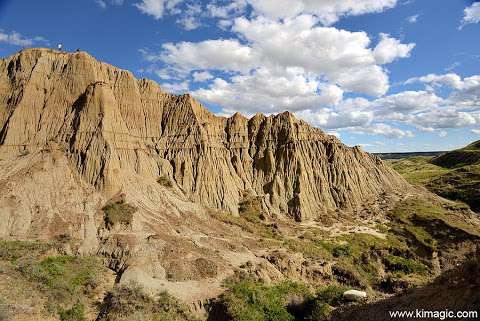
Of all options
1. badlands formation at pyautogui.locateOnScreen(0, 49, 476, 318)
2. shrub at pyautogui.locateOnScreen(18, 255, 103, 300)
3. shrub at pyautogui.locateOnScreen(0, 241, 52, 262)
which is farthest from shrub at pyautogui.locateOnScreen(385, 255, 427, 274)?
shrub at pyautogui.locateOnScreen(0, 241, 52, 262)

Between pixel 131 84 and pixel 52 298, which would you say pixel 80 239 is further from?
pixel 131 84

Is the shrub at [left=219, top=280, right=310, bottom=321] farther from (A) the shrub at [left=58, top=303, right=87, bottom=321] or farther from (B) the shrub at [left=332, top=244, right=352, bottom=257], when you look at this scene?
(B) the shrub at [left=332, top=244, right=352, bottom=257]

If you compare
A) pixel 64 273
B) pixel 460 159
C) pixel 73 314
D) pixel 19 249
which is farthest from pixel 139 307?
pixel 460 159

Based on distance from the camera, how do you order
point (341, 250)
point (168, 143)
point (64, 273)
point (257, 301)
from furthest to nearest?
point (168, 143), point (341, 250), point (64, 273), point (257, 301)

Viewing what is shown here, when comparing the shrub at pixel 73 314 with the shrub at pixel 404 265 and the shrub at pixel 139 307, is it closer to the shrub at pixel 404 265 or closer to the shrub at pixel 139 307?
the shrub at pixel 139 307

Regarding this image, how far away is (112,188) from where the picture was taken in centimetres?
4566

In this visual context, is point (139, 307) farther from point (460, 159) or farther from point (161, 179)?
point (460, 159)

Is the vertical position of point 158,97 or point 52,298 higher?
point 158,97

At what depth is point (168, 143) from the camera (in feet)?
210

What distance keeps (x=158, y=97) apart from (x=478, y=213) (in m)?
69.6

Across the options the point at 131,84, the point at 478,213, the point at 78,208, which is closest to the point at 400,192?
the point at 478,213

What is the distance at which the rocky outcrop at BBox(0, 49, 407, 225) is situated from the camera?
4981cm

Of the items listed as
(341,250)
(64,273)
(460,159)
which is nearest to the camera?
(64,273)

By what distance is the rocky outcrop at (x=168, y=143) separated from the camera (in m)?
49.8
